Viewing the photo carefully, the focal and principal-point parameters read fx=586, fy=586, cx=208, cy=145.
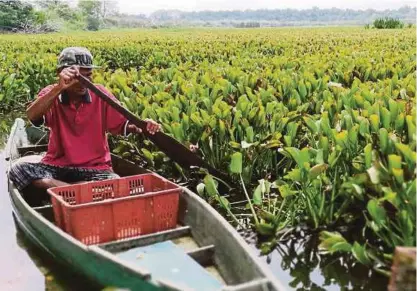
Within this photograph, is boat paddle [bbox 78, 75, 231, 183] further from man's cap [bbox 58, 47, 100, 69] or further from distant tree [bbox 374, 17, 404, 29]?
distant tree [bbox 374, 17, 404, 29]

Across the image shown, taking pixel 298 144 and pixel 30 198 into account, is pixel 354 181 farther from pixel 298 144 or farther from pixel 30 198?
pixel 30 198

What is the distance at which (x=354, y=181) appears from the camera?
407 cm

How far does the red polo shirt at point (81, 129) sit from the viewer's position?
4.85 metres

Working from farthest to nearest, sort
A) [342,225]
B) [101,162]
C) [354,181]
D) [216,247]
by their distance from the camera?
[101,162] < [342,225] < [354,181] < [216,247]

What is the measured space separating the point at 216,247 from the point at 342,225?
1225 mm

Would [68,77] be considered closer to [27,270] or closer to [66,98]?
[66,98]

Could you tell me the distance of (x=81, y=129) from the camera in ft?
16.1

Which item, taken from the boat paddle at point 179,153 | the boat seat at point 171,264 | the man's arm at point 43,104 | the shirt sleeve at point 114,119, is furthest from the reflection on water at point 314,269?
the man's arm at point 43,104

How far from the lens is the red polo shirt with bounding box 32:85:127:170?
485cm

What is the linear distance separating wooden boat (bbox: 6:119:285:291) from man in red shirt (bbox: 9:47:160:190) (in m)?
0.24

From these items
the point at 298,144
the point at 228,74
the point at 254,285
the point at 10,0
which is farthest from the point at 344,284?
the point at 10,0

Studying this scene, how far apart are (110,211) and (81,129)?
1.09 m

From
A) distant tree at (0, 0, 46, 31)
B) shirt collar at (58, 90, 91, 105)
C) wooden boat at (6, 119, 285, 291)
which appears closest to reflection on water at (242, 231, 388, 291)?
wooden boat at (6, 119, 285, 291)

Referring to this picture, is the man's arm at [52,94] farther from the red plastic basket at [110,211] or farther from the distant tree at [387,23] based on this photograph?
the distant tree at [387,23]
